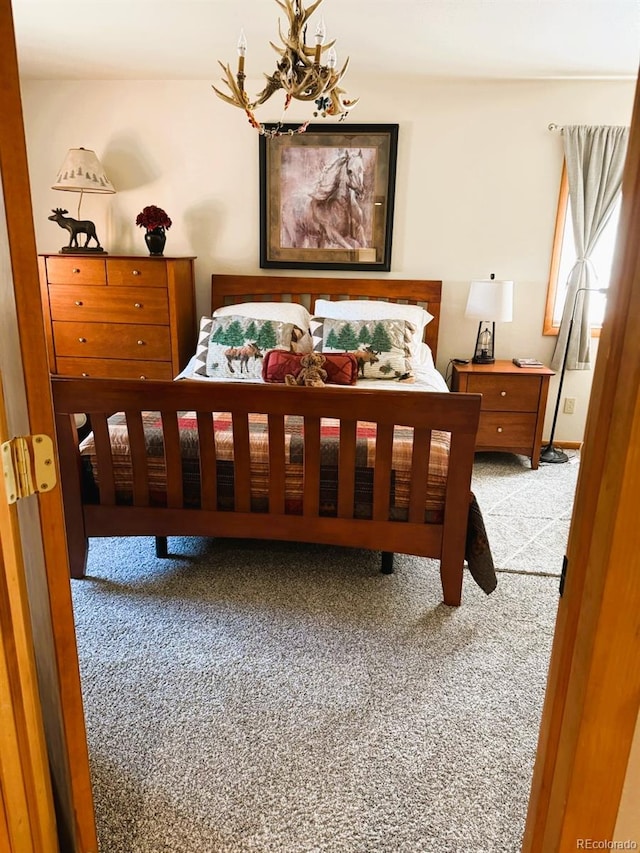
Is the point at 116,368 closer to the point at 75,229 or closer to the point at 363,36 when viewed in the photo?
the point at 75,229

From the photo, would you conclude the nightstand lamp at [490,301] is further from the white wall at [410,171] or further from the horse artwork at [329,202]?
the horse artwork at [329,202]

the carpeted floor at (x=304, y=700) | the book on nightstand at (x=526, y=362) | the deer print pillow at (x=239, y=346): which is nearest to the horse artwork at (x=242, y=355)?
the deer print pillow at (x=239, y=346)

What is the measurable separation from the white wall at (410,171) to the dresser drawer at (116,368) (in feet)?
2.65

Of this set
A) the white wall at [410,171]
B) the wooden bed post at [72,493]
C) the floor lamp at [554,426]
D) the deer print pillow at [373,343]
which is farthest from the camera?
the floor lamp at [554,426]

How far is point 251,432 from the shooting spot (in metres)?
2.42

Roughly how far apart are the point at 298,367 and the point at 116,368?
4.92ft

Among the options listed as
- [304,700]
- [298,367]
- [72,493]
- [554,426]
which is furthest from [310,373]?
[554,426]

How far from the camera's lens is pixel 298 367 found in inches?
125

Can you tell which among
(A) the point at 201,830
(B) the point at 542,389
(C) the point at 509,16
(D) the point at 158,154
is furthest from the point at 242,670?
(D) the point at 158,154

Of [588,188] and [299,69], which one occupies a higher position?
[299,69]

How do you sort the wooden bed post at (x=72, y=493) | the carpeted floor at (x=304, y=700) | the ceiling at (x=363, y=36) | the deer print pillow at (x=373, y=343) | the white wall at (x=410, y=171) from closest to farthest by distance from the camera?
the carpeted floor at (x=304, y=700), the wooden bed post at (x=72, y=493), the ceiling at (x=363, y=36), the deer print pillow at (x=373, y=343), the white wall at (x=410, y=171)

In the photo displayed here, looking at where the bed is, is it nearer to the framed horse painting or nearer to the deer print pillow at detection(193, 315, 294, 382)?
the deer print pillow at detection(193, 315, 294, 382)

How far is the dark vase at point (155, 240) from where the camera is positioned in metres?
3.91

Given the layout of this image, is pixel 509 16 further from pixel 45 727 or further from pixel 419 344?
pixel 45 727
